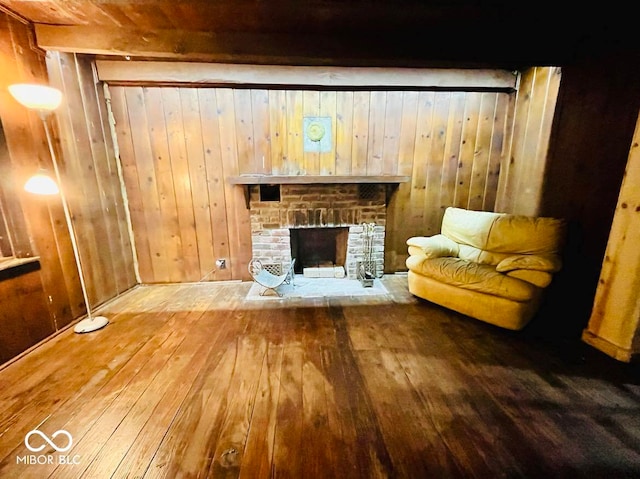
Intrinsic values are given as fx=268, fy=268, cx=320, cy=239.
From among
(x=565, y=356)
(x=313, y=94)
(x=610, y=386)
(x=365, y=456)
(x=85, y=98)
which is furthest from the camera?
(x=313, y=94)

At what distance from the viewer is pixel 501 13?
179 cm

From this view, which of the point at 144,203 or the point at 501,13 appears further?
the point at 144,203

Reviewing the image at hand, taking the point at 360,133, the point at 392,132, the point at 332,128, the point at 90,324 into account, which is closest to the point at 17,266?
the point at 90,324

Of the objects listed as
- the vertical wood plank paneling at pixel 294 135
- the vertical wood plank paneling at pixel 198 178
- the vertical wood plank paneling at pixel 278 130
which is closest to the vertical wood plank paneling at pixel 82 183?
the vertical wood plank paneling at pixel 198 178

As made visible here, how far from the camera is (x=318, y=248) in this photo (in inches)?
141

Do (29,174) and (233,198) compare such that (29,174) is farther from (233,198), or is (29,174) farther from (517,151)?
(517,151)

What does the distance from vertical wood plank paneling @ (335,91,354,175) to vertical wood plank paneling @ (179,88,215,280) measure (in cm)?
148

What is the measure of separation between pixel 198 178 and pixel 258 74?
1.25 metres

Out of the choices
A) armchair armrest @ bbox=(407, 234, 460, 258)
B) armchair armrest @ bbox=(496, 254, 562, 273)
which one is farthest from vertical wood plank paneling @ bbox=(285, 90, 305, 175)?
armchair armrest @ bbox=(496, 254, 562, 273)

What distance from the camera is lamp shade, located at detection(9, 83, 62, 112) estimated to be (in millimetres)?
1591

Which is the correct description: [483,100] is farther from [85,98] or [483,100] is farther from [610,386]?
[85,98]

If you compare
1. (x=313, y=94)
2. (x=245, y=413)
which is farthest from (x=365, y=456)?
(x=313, y=94)

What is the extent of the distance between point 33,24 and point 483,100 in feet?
13.2

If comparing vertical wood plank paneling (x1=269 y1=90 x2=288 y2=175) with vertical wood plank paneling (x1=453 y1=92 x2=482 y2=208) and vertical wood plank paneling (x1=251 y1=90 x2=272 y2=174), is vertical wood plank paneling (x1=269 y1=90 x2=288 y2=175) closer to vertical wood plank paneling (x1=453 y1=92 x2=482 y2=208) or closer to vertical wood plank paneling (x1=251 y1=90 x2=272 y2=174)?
vertical wood plank paneling (x1=251 y1=90 x2=272 y2=174)
